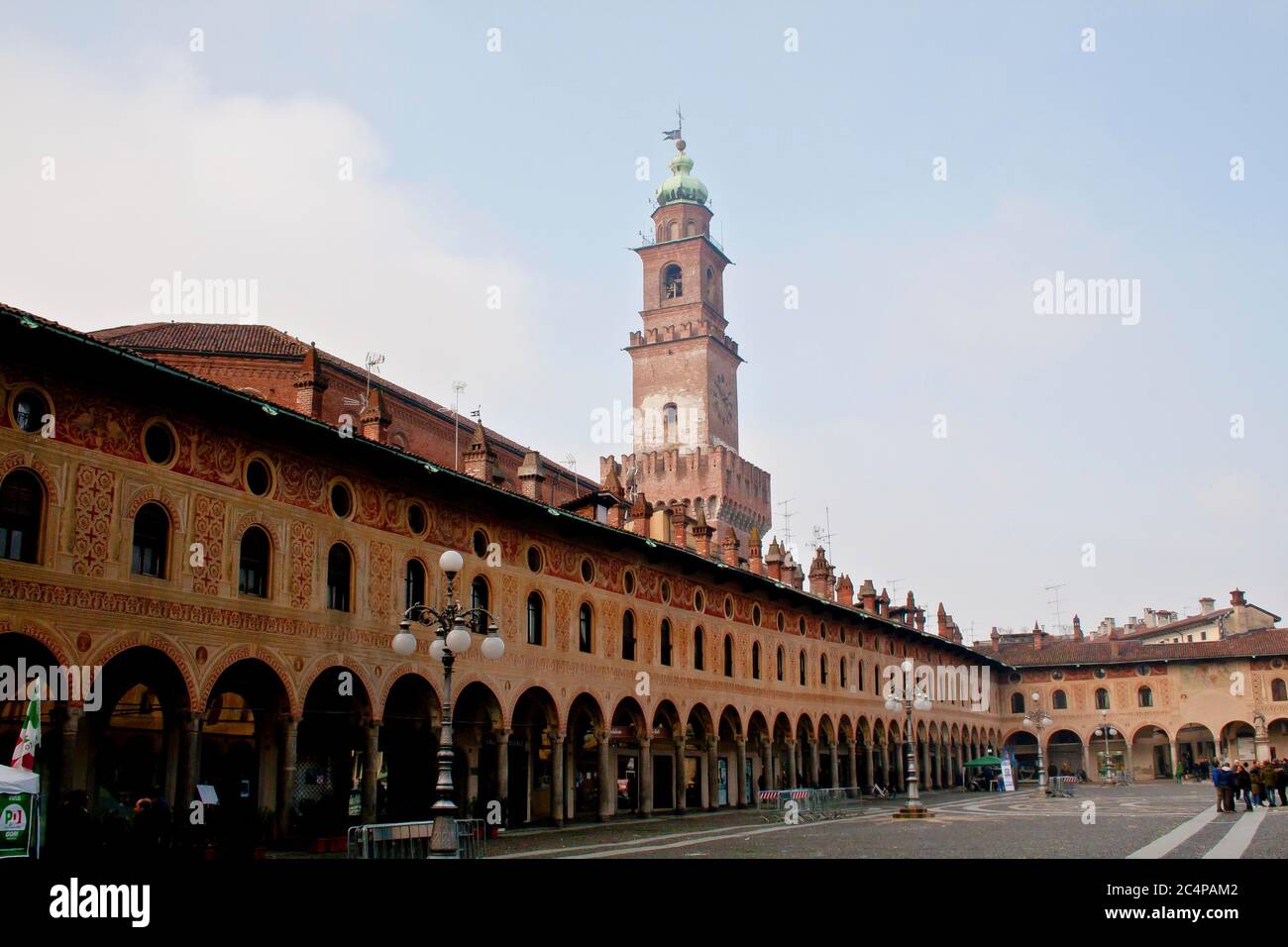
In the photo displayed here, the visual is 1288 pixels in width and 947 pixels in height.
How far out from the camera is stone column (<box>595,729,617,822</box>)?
29750 mm

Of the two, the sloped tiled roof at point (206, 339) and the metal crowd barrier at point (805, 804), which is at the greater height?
the sloped tiled roof at point (206, 339)

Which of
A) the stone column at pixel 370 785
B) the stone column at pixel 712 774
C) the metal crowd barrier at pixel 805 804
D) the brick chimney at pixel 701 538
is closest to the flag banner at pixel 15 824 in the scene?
the stone column at pixel 370 785

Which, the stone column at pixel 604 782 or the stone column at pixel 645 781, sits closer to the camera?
the stone column at pixel 604 782

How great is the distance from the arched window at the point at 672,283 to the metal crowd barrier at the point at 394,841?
64.5 meters

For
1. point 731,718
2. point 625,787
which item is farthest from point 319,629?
point 731,718

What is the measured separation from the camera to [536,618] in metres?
27.9

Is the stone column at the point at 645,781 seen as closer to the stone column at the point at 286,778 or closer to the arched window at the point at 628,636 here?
the arched window at the point at 628,636

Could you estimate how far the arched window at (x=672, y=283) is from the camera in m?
79.9

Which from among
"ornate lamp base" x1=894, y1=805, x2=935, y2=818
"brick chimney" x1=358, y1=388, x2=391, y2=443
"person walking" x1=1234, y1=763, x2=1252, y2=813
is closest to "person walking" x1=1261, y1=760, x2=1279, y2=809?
"person walking" x1=1234, y1=763, x2=1252, y2=813

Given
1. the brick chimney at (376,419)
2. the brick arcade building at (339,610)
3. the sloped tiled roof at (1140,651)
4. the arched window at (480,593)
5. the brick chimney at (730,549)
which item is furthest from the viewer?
the sloped tiled roof at (1140,651)

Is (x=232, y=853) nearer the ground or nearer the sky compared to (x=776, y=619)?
nearer the ground
